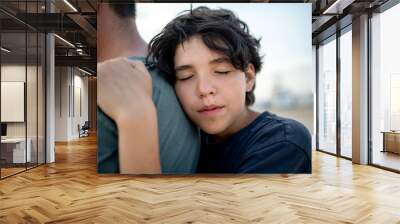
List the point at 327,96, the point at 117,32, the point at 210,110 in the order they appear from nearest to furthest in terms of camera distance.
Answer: the point at 210,110 → the point at 117,32 → the point at 327,96

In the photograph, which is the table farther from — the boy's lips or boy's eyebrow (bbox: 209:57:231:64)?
boy's eyebrow (bbox: 209:57:231:64)

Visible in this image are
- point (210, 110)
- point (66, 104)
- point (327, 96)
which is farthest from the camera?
point (66, 104)

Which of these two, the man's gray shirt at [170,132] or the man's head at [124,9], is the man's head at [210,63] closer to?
the man's gray shirt at [170,132]

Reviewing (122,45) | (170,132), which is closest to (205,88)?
(170,132)

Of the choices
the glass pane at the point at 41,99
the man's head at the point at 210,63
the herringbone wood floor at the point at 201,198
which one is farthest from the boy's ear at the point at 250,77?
the glass pane at the point at 41,99

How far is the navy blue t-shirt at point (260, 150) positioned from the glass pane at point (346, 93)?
131 inches

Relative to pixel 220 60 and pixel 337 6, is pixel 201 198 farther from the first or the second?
pixel 337 6

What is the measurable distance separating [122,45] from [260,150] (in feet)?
9.15

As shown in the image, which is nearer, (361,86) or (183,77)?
(183,77)

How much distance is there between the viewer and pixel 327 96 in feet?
35.6

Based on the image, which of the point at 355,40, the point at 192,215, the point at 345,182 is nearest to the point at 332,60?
the point at 355,40

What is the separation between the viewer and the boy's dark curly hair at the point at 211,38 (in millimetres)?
6148

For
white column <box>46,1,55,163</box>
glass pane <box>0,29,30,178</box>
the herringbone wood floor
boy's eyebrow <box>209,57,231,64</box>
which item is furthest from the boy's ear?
white column <box>46,1,55,163</box>

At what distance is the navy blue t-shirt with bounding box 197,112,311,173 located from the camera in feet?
20.4
